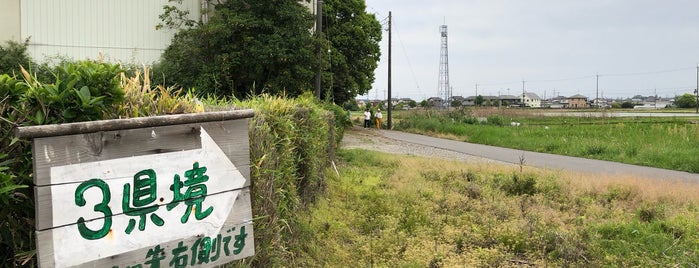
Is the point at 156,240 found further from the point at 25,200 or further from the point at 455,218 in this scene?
the point at 455,218

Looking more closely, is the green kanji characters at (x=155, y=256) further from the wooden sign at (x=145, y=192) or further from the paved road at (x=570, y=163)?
the paved road at (x=570, y=163)

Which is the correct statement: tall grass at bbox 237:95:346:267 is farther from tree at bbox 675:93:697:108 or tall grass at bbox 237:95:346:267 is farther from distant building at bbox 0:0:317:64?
tree at bbox 675:93:697:108

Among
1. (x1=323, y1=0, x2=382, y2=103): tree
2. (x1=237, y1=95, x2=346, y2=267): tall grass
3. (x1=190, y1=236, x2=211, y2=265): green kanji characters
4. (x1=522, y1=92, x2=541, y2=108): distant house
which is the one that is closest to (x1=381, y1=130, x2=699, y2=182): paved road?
(x1=237, y1=95, x2=346, y2=267): tall grass

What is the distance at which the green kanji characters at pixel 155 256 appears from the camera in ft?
7.86

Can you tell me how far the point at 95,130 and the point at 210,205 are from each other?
0.72m

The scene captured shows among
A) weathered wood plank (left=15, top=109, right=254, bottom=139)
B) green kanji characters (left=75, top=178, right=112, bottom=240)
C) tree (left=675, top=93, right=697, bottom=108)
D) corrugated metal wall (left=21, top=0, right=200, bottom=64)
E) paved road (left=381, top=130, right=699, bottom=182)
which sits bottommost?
paved road (left=381, top=130, right=699, bottom=182)

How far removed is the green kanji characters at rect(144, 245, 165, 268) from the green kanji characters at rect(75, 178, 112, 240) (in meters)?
0.25

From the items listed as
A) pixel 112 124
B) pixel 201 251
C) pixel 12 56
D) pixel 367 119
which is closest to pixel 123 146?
pixel 112 124

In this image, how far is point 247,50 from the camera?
19.7m

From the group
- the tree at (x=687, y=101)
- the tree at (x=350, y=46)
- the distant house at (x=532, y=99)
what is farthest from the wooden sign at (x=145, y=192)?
the distant house at (x=532, y=99)

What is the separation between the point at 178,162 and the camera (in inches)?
97.8

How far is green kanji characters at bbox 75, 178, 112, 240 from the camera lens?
7.00ft

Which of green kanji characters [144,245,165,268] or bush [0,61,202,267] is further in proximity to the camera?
green kanji characters [144,245,165,268]

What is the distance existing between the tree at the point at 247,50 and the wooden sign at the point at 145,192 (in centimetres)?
1685
